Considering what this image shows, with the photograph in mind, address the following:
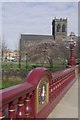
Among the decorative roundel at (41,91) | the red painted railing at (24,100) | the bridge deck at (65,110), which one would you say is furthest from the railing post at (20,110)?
the bridge deck at (65,110)

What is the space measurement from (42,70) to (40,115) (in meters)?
0.91

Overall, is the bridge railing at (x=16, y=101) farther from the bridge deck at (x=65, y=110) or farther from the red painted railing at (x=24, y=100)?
the bridge deck at (x=65, y=110)

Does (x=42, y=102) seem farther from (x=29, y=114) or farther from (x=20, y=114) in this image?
(x=20, y=114)

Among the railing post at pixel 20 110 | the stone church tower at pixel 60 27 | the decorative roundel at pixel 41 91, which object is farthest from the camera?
the stone church tower at pixel 60 27

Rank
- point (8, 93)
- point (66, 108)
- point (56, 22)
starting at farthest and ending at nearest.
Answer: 1. point (56, 22)
2. point (66, 108)
3. point (8, 93)

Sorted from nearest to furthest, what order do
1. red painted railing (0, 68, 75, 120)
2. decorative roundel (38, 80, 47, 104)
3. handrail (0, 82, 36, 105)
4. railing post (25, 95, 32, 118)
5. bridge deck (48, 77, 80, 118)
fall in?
handrail (0, 82, 36, 105), red painted railing (0, 68, 75, 120), railing post (25, 95, 32, 118), decorative roundel (38, 80, 47, 104), bridge deck (48, 77, 80, 118)

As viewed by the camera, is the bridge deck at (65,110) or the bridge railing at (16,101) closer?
the bridge railing at (16,101)

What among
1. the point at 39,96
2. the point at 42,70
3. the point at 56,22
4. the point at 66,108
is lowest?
the point at 66,108

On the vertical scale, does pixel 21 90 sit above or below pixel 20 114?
above

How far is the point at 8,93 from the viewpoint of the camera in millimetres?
4094

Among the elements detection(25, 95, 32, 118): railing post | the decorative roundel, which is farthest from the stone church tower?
detection(25, 95, 32, 118): railing post

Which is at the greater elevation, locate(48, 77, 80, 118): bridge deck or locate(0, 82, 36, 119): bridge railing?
locate(0, 82, 36, 119): bridge railing

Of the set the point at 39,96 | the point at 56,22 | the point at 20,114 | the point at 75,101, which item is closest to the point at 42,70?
the point at 39,96

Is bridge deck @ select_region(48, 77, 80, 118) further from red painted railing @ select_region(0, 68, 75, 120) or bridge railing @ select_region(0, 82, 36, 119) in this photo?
bridge railing @ select_region(0, 82, 36, 119)
